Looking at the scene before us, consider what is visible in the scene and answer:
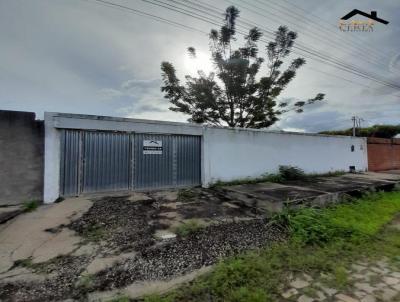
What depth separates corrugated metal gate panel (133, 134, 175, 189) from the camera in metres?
6.44

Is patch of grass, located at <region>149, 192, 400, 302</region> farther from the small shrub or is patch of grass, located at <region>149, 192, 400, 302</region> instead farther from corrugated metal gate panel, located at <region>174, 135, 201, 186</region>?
the small shrub

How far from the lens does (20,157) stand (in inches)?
198

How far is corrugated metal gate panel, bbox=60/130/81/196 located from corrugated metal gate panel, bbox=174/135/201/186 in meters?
2.81

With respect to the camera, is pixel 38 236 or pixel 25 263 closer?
pixel 25 263

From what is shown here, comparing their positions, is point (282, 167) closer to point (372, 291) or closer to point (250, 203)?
point (250, 203)

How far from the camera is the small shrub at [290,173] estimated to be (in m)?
8.96

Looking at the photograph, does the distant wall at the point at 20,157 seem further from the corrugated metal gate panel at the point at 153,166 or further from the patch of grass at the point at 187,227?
the patch of grass at the point at 187,227

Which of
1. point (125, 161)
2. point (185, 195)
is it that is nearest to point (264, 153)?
point (185, 195)

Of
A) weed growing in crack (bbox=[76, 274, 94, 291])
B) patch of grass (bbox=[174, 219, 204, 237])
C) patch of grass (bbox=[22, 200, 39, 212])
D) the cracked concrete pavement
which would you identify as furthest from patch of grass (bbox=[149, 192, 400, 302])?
patch of grass (bbox=[22, 200, 39, 212])

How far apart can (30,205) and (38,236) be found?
1.80 metres

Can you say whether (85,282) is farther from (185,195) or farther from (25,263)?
(185,195)

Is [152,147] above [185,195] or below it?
above

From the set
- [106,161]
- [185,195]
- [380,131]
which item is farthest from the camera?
[380,131]

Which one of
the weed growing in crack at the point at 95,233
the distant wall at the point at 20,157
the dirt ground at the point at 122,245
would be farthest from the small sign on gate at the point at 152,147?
the weed growing in crack at the point at 95,233
